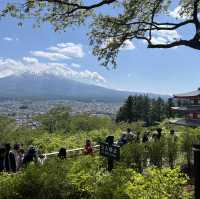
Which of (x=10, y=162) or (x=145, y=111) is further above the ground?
(x=10, y=162)

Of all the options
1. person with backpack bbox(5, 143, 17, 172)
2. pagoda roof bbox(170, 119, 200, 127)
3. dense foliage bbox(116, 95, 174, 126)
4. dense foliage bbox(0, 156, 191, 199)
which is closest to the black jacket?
person with backpack bbox(5, 143, 17, 172)

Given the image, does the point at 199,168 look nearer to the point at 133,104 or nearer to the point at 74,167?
the point at 74,167

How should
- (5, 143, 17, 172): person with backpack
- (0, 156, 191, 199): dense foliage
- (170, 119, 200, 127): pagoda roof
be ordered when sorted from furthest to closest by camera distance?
(170, 119, 200, 127): pagoda roof < (5, 143, 17, 172): person with backpack < (0, 156, 191, 199): dense foliage

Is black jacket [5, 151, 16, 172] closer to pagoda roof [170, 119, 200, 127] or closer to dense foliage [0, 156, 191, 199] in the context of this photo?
dense foliage [0, 156, 191, 199]

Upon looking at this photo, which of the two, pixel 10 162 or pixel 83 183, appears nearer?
pixel 83 183

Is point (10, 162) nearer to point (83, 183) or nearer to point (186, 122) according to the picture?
point (83, 183)

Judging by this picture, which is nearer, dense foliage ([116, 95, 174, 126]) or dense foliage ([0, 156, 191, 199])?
dense foliage ([0, 156, 191, 199])

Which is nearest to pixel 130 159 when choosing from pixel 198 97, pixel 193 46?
pixel 193 46

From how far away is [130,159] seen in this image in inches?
570

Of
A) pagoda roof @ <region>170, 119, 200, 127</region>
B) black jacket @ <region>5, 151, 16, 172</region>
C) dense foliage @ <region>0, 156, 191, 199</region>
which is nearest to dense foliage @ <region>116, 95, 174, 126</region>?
pagoda roof @ <region>170, 119, 200, 127</region>

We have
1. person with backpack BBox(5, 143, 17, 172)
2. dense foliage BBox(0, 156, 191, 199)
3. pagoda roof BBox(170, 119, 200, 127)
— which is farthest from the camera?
pagoda roof BBox(170, 119, 200, 127)

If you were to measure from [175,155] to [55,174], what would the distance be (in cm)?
919


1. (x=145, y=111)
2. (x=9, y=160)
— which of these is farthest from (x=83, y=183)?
(x=145, y=111)

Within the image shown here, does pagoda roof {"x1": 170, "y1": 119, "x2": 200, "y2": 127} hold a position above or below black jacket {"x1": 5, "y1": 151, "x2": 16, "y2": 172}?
below
